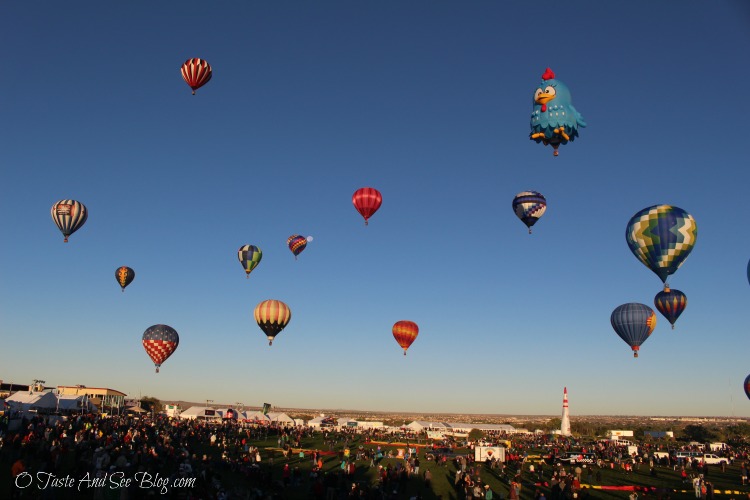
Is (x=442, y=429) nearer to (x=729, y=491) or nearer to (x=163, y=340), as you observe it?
(x=163, y=340)

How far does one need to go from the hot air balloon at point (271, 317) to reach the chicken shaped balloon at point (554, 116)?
21189 millimetres

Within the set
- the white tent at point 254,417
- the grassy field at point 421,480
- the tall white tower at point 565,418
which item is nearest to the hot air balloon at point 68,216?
the grassy field at point 421,480

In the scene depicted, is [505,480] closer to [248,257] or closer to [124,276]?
[248,257]

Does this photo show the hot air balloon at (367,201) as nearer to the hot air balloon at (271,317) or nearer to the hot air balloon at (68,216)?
the hot air balloon at (271,317)

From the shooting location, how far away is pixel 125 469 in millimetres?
16219

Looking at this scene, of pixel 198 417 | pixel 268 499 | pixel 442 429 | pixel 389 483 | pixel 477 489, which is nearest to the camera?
pixel 268 499

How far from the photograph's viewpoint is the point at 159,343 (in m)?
36.2

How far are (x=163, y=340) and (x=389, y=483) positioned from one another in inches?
861

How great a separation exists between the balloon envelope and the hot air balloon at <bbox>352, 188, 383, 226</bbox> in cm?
1198

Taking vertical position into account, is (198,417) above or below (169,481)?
below

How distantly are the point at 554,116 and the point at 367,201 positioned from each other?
1579 centimetres

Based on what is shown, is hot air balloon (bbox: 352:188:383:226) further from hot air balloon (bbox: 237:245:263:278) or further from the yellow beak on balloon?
the yellow beak on balloon

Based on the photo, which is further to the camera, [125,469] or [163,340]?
[163,340]

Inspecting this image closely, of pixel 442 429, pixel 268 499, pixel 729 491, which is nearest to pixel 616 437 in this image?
pixel 442 429
